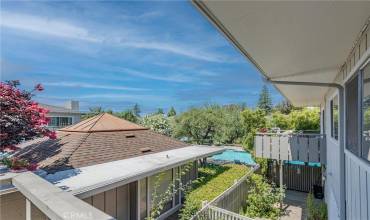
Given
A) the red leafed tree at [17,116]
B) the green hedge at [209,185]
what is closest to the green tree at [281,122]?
the green hedge at [209,185]

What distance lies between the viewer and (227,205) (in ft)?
29.3

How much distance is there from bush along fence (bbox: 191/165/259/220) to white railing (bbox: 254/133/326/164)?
164 centimetres

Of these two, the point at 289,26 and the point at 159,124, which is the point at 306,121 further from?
the point at 159,124

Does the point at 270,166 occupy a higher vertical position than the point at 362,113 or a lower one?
lower

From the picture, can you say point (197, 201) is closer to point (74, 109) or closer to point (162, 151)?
point (162, 151)

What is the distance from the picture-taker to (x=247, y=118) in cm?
1983

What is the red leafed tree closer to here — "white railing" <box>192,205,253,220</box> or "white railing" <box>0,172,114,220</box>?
"white railing" <box>0,172,114,220</box>

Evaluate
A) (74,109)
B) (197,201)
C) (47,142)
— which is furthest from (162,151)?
(74,109)

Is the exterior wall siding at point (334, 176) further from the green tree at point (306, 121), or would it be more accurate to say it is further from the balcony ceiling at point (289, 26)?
the green tree at point (306, 121)

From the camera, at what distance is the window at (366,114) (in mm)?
2676

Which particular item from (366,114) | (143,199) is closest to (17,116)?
(143,199)

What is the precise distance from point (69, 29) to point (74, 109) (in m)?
23.8

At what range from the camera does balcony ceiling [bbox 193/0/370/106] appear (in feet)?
6.32

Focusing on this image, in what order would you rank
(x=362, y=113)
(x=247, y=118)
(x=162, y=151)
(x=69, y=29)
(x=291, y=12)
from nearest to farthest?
1. (x=291, y=12)
2. (x=362, y=113)
3. (x=162, y=151)
4. (x=69, y=29)
5. (x=247, y=118)
